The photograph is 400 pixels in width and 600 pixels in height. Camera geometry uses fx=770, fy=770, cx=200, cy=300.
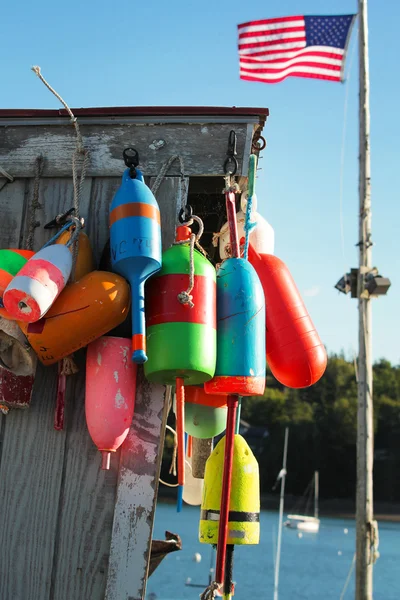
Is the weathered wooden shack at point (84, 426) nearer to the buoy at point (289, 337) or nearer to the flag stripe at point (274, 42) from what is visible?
the buoy at point (289, 337)

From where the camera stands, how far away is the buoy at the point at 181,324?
225 centimetres

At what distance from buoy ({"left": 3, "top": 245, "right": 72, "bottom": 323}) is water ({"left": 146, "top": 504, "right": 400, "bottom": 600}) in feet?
62.3

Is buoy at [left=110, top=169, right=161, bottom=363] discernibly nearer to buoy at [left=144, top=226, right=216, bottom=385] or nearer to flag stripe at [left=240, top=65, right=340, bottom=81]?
buoy at [left=144, top=226, right=216, bottom=385]

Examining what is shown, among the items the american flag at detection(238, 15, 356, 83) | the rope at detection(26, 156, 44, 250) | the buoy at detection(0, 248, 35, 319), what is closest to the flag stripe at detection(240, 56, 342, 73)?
the american flag at detection(238, 15, 356, 83)

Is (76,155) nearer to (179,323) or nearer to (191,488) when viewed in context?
(179,323)

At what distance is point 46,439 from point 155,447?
0.35 meters

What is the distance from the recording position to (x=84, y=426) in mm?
2447

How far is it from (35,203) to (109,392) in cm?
79

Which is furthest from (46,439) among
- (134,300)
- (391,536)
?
(391,536)

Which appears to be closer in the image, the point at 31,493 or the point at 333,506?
the point at 31,493


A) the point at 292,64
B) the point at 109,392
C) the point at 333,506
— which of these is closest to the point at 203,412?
the point at 109,392

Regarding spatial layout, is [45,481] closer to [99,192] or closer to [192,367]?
[192,367]

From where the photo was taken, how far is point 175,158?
2680 millimetres

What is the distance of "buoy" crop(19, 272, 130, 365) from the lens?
86.3 inches
